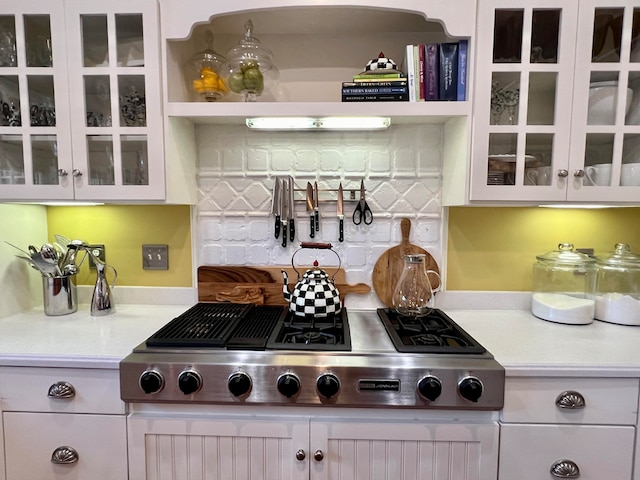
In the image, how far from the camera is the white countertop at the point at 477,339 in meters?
1.09

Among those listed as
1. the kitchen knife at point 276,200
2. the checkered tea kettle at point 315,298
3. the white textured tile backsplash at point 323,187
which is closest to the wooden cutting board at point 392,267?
the white textured tile backsplash at point 323,187

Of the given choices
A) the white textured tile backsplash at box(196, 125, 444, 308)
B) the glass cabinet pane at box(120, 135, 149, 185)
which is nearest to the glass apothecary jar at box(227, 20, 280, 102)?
the white textured tile backsplash at box(196, 125, 444, 308)

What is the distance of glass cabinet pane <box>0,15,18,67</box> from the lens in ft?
4.38

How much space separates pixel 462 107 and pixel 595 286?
3.31 feet

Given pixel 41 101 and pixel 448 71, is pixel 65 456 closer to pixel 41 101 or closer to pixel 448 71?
pixel 41 101

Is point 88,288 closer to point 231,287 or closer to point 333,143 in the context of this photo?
point 231,287

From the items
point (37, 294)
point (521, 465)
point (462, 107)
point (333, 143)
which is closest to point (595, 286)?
point (521, 465)

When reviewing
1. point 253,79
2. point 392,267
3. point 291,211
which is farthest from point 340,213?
point 253,79

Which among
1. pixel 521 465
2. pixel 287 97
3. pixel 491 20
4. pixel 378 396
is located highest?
pixel 491 20

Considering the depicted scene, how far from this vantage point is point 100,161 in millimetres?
1364

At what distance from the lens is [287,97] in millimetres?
1614

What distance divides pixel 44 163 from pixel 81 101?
29cm

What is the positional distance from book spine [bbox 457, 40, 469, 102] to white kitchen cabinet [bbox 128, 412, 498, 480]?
1.16m

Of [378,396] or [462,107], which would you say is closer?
[378,396]
